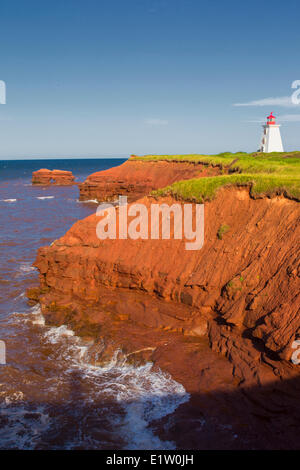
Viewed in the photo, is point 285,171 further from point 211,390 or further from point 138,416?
point 138,416

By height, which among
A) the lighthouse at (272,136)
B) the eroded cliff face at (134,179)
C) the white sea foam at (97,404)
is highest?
the lighthouse at (272,136)

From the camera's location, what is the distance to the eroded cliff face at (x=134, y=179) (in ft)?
123

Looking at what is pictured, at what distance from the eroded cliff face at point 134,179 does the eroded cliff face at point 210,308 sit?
76.1 feet

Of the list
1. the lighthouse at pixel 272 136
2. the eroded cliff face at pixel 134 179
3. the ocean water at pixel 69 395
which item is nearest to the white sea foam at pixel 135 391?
the ocean water at pixel 69 395

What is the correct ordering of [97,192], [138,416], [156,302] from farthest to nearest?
1. [97,192]
2. [156,302]
3. [138,416]

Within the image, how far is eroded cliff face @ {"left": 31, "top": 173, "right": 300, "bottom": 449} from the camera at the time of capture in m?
6.68

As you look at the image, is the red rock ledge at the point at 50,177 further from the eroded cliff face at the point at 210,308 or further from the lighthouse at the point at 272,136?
the eroded cliff face at the point at 210,308

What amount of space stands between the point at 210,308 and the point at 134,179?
115 ft

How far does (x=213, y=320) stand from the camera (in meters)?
9.13

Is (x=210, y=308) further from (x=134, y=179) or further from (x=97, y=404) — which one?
(x=134, y=179)

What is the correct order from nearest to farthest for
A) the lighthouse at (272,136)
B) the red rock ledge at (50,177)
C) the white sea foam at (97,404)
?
the white sea foam at (97,404) → the lighthouse at (272,136) → the red rock ledge at (50,177)

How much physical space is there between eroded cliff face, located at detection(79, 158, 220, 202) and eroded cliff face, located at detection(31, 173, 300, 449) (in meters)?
23.2

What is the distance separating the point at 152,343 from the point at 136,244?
3.59 meters
